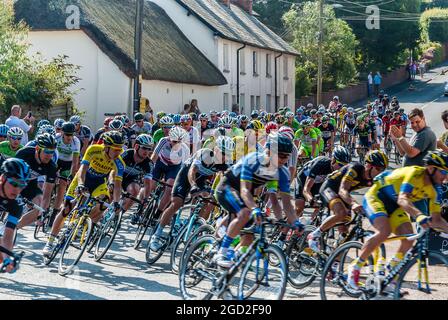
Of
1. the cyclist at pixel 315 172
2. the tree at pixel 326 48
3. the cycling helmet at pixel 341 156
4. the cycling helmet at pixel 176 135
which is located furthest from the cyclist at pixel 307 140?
the tree at pixel 326 48

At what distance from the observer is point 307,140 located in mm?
19453

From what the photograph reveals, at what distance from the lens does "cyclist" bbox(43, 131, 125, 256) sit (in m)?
11.4

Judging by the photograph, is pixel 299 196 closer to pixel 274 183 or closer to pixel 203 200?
pixel 203 200

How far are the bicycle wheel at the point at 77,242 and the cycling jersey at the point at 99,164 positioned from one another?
0.87 m

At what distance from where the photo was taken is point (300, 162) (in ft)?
66.2

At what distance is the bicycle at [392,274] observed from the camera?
796 cm

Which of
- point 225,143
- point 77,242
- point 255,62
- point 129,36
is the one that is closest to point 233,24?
point 255,62

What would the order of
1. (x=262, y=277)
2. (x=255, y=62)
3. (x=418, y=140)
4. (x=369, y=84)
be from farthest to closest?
(x=369, y=84) → (x=255, y=62) → (x=418, y=140) → (x=262, y=277)

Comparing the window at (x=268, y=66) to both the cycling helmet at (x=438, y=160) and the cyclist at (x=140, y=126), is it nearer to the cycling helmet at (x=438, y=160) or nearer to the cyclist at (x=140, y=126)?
the cyclist at (x=140, y=126)

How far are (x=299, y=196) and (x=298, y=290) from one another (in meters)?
3.20

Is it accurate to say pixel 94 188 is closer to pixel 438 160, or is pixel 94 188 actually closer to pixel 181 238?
pixel 181 238

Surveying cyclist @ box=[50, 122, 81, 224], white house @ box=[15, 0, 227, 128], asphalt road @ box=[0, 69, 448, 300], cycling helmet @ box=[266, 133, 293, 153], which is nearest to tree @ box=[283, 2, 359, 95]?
white house @ box=[15, 0, 227, 128]

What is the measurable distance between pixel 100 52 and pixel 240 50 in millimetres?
14763
